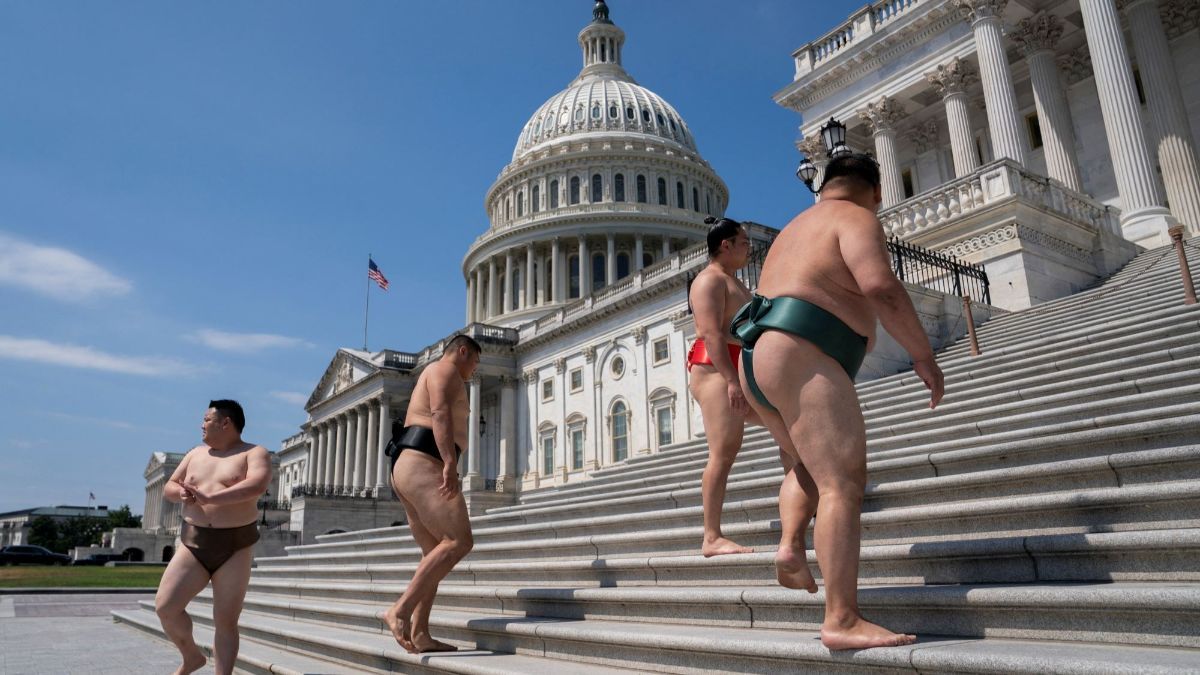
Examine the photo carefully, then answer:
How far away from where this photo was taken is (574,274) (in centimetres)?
7550

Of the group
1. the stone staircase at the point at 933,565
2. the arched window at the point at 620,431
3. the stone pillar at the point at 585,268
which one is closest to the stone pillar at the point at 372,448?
the stone pillar at the point at 585,268

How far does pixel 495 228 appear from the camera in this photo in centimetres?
8000

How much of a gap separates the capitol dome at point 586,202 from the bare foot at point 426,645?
6090 centimetres

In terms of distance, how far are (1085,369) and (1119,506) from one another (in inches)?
232

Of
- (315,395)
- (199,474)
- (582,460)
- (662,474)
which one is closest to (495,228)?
→ (315,395)

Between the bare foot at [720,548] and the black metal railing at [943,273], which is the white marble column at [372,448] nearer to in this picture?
the black metal railing at [943,273]

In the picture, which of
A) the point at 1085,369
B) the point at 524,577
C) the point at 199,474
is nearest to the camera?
the point at 199,474

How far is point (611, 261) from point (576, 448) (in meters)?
27.9

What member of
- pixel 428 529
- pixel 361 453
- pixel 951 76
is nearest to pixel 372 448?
pixel 361 453

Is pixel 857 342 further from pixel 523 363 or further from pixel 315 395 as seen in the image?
pixel 315 395

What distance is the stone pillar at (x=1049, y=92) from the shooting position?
25906mm

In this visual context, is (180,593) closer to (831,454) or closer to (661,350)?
(831,454)

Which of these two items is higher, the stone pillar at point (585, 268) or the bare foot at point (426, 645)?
the stone pillar at point (585, 268)

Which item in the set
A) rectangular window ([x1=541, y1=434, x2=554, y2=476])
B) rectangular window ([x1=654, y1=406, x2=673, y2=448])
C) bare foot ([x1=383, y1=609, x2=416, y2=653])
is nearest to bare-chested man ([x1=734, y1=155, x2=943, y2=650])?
bare foot ([x1=383, y1=609, x2=416, y2=653])
